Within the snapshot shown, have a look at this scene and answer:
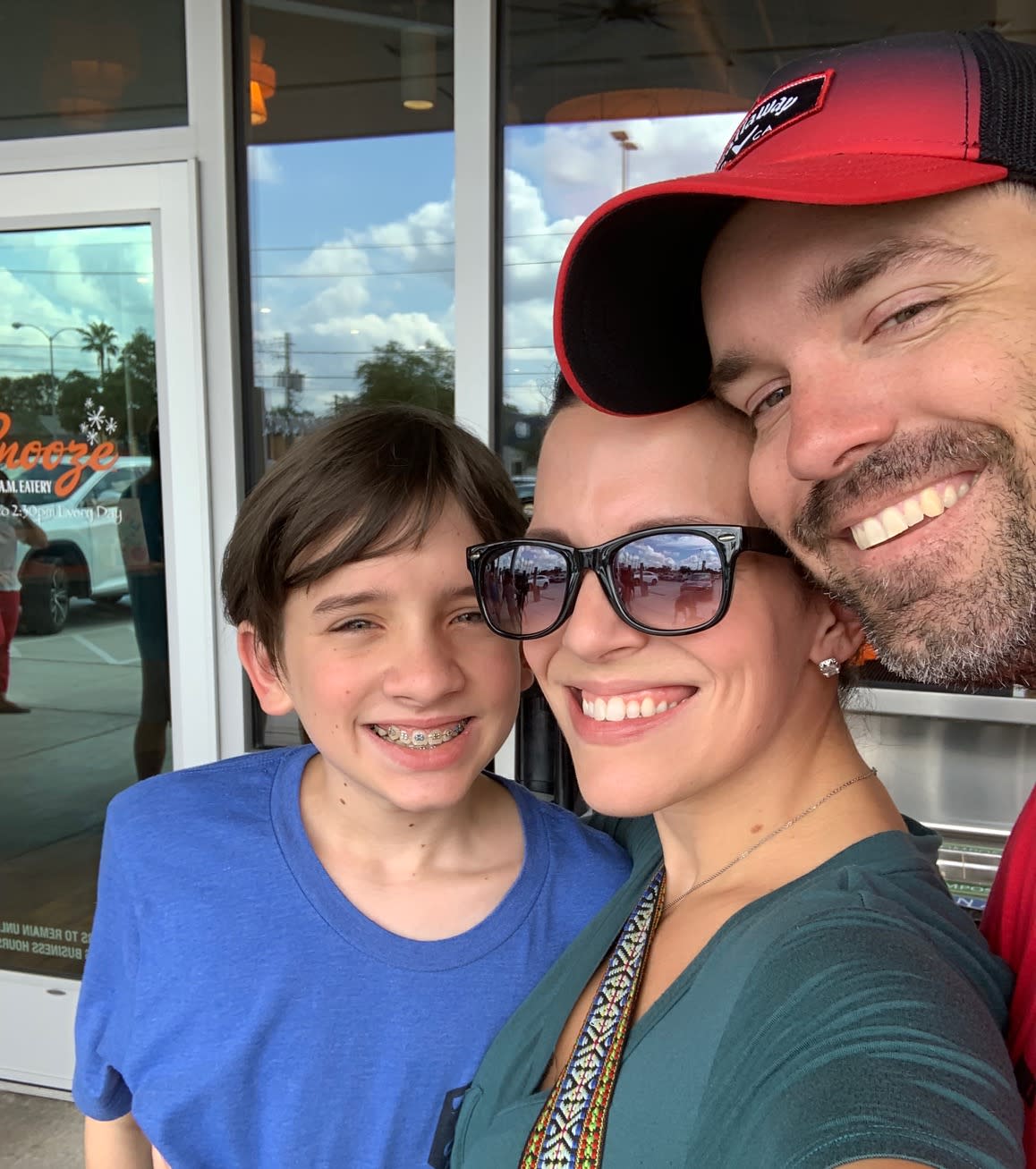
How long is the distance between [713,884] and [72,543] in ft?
8.80

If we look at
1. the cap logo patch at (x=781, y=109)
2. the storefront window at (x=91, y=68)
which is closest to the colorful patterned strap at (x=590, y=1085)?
the cap logo patch at (x=781, y=109)

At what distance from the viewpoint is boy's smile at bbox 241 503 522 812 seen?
4.28 ft

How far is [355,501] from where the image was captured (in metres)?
1.32

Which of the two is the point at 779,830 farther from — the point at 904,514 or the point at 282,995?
the point at 282,995

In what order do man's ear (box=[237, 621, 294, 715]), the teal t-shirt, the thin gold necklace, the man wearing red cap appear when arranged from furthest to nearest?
man's ear (box=[237, 621, 294, 715]) < the thin gold necklace < the man wearing red cap < the teal t-shirt

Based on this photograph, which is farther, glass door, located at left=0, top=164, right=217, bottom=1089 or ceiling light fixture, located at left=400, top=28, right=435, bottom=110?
glass door, located at left=0, top=164, right=217, bottom=1089

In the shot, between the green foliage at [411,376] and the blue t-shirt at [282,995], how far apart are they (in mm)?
1801

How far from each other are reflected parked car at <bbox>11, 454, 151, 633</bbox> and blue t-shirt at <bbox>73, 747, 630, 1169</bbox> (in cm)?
186

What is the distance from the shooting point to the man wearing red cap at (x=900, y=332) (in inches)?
31.0

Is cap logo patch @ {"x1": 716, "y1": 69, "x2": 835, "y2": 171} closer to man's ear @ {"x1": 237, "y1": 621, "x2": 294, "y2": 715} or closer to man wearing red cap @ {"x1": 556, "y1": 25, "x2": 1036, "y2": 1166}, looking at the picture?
man wearing red cap @ {"x1": 556, "y1": 25, "x2": 1036, "y2": 1166}

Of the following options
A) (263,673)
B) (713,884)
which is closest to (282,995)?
(263,673)

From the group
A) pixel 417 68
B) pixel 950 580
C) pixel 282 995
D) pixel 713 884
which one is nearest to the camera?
pixel 950 580

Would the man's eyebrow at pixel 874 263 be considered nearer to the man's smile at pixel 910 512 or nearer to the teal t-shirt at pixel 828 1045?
the man's smile at pixel 910 512

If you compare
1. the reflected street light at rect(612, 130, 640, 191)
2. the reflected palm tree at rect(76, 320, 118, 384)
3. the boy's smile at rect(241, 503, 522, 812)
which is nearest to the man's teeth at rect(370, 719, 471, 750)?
the boy's smile at rect(241, 503, 522, 812)
